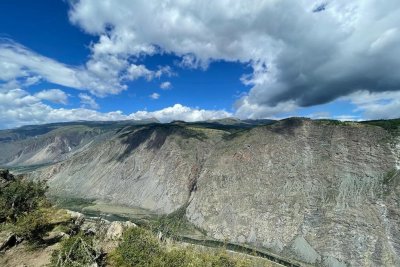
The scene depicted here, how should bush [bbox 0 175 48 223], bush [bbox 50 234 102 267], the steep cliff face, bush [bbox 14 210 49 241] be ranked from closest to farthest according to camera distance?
bush [bbox 50 234 102 267] < bush [bbox 14 210 49 241] < bush [bbox 0 175 48 223] < the steep cliff face

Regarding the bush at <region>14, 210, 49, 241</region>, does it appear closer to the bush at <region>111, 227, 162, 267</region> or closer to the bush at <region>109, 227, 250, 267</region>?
the bush at <region>109, 227, 250, 267</region>

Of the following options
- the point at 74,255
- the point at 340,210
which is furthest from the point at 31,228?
the point at 340,210

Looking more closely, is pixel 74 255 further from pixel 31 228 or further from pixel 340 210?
pixel 340 210

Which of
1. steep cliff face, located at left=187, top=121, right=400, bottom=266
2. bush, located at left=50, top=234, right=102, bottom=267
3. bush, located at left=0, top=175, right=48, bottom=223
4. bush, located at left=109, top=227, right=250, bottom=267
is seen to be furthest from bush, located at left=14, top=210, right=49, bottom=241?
steep cliff face, located at left=187, top=121, right=400, bottom=266

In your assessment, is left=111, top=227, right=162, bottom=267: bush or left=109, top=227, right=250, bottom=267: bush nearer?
left=111, top=227, right=162, bottom=267: bush

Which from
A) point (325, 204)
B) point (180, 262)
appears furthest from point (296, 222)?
point (180, 262)

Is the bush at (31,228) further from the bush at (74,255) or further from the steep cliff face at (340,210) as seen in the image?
the steep cliff face at (340,210)

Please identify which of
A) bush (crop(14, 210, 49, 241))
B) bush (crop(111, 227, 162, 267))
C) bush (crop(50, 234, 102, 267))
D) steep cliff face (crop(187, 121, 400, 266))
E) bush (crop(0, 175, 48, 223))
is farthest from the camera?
steep cliff face (crop(187, 121, 400, 266))

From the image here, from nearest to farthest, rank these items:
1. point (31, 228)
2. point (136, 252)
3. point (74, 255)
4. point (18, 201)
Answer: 1. point (74, 255)
2. point (136, 252)
3. point (31, 228)
4. point (18, 201)

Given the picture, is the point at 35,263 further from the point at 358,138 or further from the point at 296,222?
the point at 358,138
